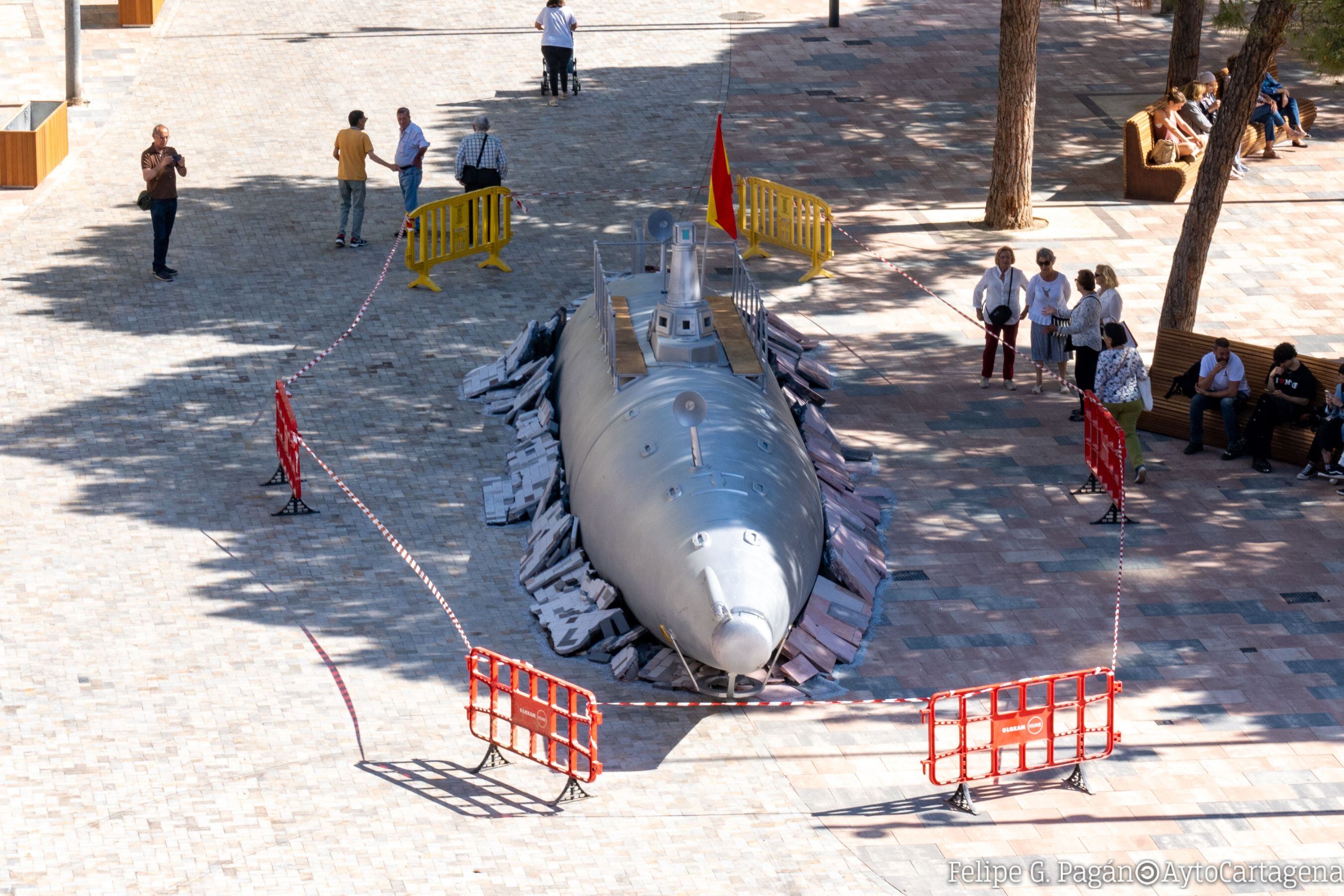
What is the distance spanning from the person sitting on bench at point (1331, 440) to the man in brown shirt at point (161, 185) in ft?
44.7

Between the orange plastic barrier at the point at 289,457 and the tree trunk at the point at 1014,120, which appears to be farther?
the tree trunk at the point at 1014,120

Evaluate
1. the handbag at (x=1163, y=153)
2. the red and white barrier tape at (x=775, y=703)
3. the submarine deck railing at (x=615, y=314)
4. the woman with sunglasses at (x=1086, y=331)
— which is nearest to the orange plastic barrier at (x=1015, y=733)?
the red and white barrier tape at (x=775, y=703)

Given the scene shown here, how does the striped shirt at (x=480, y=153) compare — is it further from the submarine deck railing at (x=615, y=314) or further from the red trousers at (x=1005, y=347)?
the red trousers at (x=1005, y=347)

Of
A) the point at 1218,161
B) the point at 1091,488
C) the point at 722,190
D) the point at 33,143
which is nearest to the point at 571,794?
the point at 722,190

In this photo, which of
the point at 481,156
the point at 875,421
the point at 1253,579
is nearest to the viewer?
the point at 1253,579

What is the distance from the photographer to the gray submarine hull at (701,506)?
15102mm

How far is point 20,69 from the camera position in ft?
106

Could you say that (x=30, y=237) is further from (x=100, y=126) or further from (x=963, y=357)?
(x=963, y=357)

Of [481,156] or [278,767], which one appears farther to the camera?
[481,156]

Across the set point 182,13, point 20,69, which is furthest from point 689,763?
point 182,13

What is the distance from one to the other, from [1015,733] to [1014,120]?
13.8m

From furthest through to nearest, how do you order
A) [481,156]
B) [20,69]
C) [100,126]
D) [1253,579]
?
[20,69] → [100,126] → [481,156] → [1253,579]

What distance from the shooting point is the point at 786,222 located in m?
26.3

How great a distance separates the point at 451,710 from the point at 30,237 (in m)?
13.2
